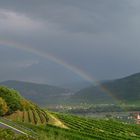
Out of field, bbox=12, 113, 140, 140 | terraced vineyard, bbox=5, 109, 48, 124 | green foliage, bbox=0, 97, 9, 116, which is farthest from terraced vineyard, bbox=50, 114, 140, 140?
green foliage, bbox=0, 97, 9, 116

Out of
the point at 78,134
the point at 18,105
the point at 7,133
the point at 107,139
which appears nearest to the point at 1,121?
the point at 78,134

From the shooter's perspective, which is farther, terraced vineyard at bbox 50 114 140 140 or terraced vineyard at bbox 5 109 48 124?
terraced vineyard at bbox 5 109 48 124

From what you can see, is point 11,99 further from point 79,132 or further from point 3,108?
point 79,132

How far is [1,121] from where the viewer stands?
208 ft

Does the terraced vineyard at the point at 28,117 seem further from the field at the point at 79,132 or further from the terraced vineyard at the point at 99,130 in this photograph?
the terraced vineyard at the point at 99,130

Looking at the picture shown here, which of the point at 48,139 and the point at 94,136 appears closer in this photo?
the point at 48,139

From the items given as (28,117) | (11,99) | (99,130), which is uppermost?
(11,99)

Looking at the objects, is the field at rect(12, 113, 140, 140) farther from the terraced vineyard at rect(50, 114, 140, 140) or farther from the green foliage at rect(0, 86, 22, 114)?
the green foliage at rect(0, 86, 22, 114)

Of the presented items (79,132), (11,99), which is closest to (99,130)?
(79,132)

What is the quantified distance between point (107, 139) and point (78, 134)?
539cm

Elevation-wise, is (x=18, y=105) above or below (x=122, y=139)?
above

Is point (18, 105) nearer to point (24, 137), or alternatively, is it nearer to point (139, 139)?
point (139, 139)

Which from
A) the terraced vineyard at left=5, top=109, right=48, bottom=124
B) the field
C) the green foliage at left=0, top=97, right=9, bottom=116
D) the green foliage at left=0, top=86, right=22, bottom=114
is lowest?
the field

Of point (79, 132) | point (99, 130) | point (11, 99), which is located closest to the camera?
point (79, 132)
